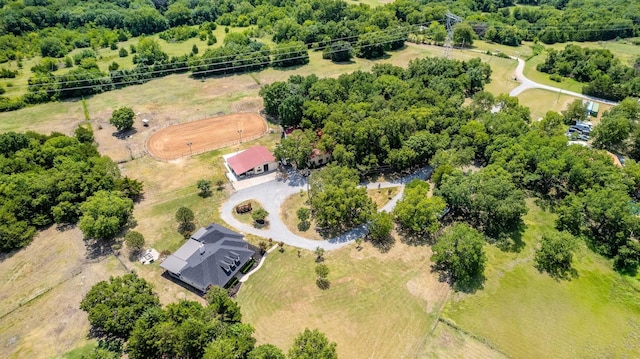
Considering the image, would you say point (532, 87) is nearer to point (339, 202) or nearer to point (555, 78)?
point (555, 78)

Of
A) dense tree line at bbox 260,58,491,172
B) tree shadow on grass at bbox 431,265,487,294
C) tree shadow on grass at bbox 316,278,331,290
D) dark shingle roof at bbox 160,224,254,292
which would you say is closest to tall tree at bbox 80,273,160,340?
dark shingle roof at bbox 160,224,254,292

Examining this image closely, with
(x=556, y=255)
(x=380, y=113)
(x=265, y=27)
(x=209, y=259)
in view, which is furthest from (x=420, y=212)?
(x=265, y=27)

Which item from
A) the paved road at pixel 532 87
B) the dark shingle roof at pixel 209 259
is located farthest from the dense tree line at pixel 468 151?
the paved road at pixel 532 87

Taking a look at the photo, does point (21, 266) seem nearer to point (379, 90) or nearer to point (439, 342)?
point (439, 342)

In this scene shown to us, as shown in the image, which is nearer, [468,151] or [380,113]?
[468,151]

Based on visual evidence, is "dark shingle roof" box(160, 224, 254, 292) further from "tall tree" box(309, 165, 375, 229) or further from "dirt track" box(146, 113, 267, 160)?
"dirt track" box(146, 113, 267, 160)

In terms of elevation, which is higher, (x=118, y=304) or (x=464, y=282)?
(x=118, y=304)

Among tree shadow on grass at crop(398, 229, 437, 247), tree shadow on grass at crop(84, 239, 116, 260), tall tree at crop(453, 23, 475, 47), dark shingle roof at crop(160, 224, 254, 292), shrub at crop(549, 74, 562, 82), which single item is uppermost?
tall tree at crop(453, 23, 475, 47)

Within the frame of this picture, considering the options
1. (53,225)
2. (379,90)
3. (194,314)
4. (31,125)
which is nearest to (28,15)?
(31,125)
